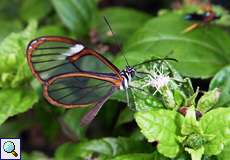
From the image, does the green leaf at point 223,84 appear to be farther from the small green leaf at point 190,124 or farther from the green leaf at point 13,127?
the green leaf at point 13,127

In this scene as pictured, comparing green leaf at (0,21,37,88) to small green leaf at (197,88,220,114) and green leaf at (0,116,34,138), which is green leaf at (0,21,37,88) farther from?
small green leaf at (197,88,220,114)

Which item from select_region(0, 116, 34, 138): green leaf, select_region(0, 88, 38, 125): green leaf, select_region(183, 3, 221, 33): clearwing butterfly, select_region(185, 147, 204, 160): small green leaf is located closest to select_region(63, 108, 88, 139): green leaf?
select_region(0, 88, 38, 125): green leaf

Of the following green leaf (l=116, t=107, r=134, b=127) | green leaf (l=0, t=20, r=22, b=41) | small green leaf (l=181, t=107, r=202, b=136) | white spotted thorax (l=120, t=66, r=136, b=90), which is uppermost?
green leaf (l=0, t=20, r=22, b=41)

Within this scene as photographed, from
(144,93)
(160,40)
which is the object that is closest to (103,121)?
(160,40)

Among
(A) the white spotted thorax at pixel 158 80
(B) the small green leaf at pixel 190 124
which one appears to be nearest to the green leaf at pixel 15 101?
(A) the white spotted thorax at pixel 158 80

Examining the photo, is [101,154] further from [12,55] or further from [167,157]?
[12,55]
